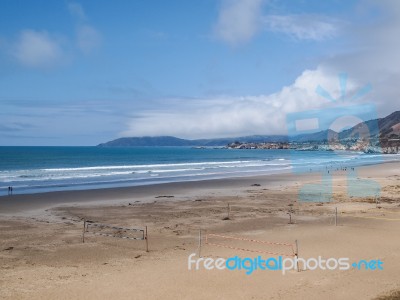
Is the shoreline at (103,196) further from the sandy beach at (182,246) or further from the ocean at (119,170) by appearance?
the ocean at (119,170)

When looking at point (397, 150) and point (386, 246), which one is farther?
point (397, 150)

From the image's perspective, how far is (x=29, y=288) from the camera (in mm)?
10484

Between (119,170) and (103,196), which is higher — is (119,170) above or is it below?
above

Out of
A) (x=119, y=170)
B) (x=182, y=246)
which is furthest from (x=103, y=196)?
(x=119, y=170)

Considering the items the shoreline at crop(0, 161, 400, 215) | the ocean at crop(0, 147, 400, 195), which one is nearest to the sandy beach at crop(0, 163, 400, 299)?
the shoreline at crop(0, 161, 400, 215)

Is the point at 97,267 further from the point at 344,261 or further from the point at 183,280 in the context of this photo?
the point at 344,261

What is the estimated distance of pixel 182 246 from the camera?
14.9 meters

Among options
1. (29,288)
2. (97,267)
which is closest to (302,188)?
(97,267)

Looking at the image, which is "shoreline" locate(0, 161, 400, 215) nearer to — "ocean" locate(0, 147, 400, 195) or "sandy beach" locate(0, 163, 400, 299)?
"sandy beach" locate(0, 163, 400, 299)

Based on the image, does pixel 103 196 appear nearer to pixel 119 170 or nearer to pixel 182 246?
pixel 182 246

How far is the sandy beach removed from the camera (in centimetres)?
1038

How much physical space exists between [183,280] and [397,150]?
15620cm

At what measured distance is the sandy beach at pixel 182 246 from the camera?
1038 cm

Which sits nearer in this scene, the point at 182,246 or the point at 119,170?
the point at 182,246
